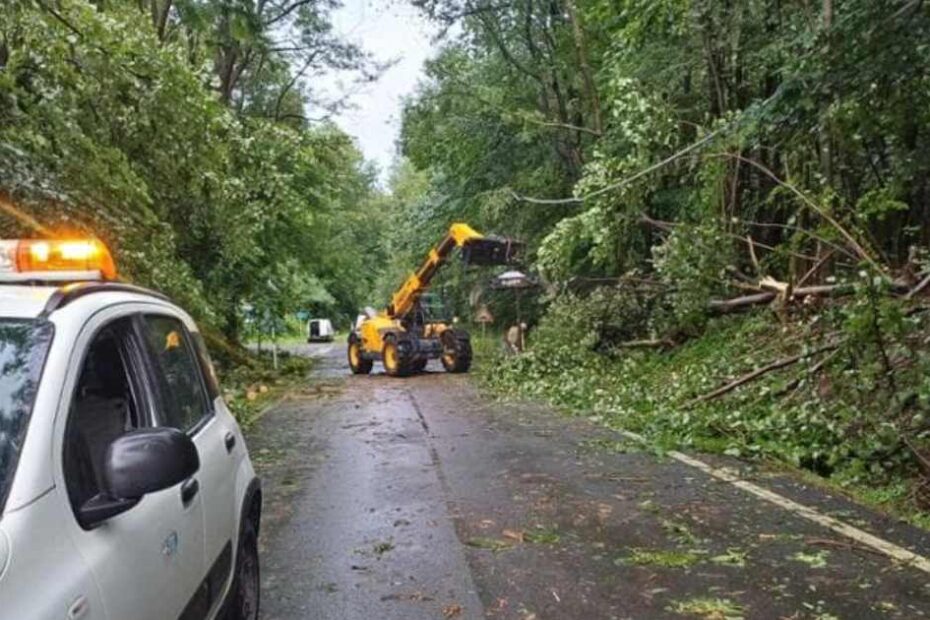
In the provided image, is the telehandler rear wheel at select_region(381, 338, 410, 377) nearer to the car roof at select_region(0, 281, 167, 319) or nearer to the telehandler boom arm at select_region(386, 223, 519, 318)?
the telehandler boom arm at select_region(386, 223, 519, 318)

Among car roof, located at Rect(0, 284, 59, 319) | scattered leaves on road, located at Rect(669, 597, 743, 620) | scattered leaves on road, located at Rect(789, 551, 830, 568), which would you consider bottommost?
scattered leaves on road, located at Rect(669, 597, 743, 620)

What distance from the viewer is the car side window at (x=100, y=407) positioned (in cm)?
256

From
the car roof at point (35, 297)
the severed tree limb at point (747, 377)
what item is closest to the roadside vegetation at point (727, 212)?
the severed tree limb at point (747, 377)

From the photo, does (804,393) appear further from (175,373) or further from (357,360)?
(357,360)

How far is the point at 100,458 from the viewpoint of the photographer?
8.88ft

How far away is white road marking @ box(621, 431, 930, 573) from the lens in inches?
220

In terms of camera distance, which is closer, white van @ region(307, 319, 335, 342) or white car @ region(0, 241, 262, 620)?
white car @ region(0, 241, 262, 620)

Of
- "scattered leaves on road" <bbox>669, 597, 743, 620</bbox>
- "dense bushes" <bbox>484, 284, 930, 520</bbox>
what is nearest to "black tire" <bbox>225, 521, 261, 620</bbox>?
"scattered leaves on road" <bbox>669, 597, 743, 620</bbox>

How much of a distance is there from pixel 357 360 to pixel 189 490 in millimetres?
21480

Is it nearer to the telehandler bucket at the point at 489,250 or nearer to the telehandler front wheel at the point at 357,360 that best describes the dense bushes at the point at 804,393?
the telehandler bucket at the point at 489,250

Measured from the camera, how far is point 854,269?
11.2 meters

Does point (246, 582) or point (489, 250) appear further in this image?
point (489, 250)

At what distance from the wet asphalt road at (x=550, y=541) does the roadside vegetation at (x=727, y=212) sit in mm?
1297

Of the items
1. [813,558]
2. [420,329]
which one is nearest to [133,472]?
[813,558]
